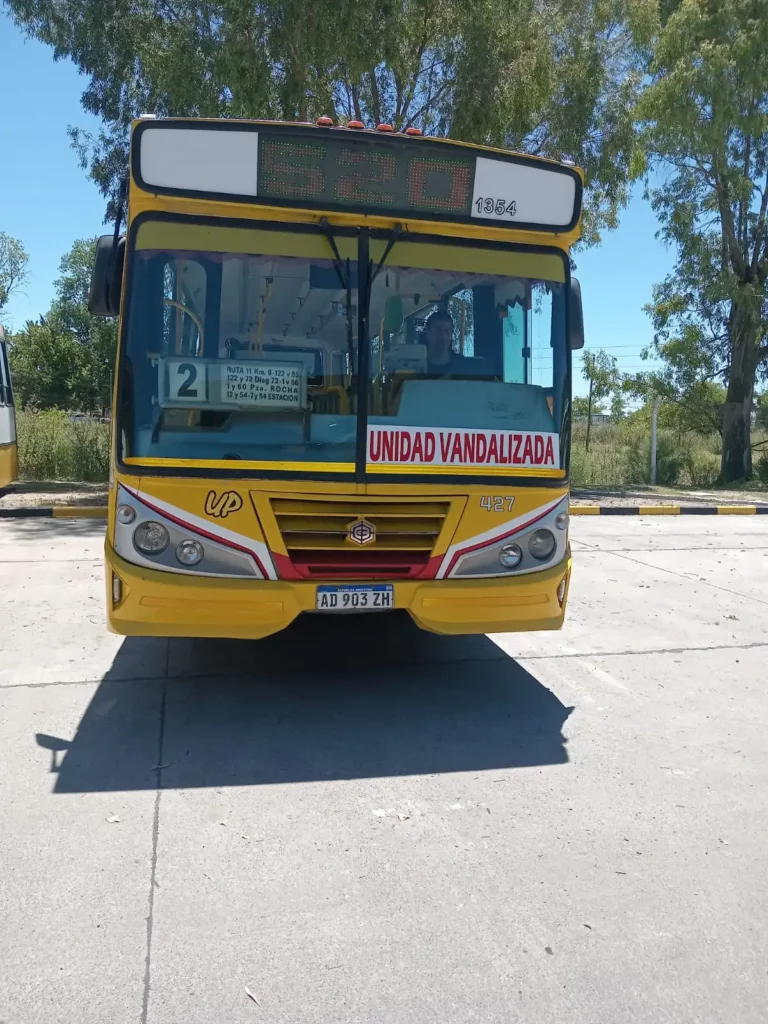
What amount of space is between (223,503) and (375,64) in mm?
11591

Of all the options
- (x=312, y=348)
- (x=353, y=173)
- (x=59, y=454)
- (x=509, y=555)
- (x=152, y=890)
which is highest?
(x=353, y=173)

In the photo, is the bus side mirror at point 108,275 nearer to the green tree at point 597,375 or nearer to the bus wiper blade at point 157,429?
the bus wiper blade at point 157,429

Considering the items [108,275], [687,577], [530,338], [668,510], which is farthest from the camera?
[668,510]

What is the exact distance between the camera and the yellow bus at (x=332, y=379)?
4.54 meters

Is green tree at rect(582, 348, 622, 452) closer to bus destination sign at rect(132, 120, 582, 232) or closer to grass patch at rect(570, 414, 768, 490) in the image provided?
grass patch at rect(570, 414, 768, 490)

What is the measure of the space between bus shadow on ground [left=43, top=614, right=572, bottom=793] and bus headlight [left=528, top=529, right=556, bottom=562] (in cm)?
94

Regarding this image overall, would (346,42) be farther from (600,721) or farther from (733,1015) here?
(733,1015)

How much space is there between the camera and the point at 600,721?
4.99m

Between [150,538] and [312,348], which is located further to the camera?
[312,348]

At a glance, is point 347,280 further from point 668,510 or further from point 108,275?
point 668,510

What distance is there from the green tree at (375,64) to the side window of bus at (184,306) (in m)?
9.88

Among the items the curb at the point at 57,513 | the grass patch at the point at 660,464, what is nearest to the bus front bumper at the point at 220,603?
the curb at the point at 57,513

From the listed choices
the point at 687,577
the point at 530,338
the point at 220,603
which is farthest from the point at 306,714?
the point at 687,577

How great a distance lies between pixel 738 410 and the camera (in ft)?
77.0
